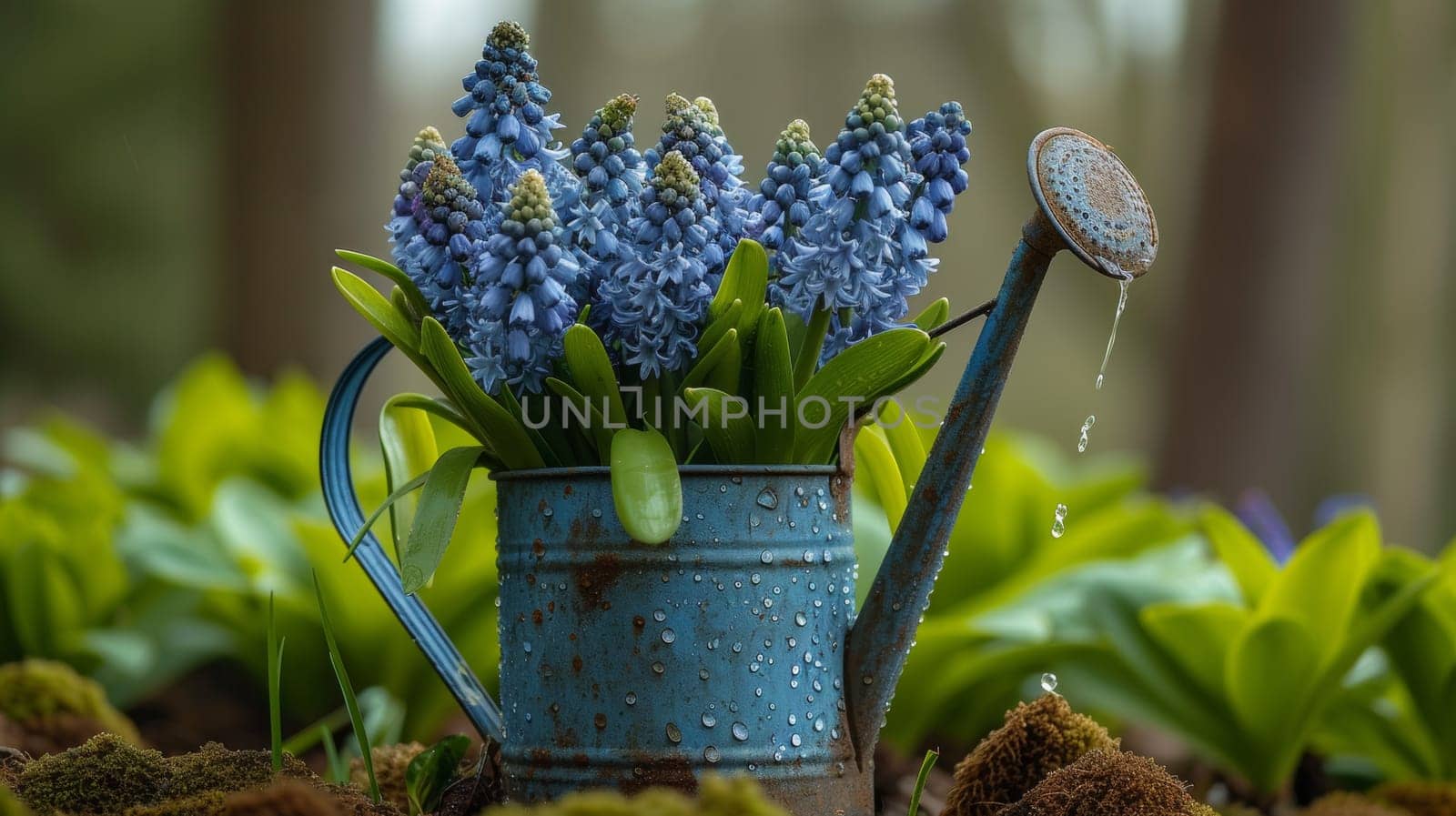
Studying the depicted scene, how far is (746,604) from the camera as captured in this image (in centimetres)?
108

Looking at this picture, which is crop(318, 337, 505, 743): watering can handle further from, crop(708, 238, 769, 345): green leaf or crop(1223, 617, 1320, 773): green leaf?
crop(1223, 617, 1320, 773): green leaf

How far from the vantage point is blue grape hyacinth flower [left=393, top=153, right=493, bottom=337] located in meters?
1.08

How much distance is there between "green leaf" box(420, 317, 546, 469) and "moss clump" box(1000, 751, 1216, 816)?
1.75 feet

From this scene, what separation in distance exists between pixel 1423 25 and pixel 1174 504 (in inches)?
186

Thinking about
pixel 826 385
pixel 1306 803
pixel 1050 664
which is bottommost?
pixel 1306 803

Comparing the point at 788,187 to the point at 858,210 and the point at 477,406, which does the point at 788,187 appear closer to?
the point at 858,210

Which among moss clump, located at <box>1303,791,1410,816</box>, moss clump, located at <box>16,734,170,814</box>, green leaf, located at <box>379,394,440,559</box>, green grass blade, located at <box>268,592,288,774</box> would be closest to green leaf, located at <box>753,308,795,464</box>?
green leaf, located at <box>379,394,440,559</box>

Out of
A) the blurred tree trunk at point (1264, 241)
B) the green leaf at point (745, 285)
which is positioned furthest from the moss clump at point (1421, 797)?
the blurred tree trunk at point (1264, 241)

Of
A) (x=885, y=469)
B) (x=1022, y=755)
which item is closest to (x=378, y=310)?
(x=885, y=469)

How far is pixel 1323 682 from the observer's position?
1.76 meters

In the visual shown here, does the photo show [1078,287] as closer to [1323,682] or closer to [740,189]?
[1323,682]

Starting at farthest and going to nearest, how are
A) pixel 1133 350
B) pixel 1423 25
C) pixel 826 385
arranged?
pixel 1133 350 → pixel 1423 25 → pixel 826 385

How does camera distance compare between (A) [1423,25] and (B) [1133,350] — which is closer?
(A) [1423,25]

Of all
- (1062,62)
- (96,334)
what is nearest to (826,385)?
(96,334)
